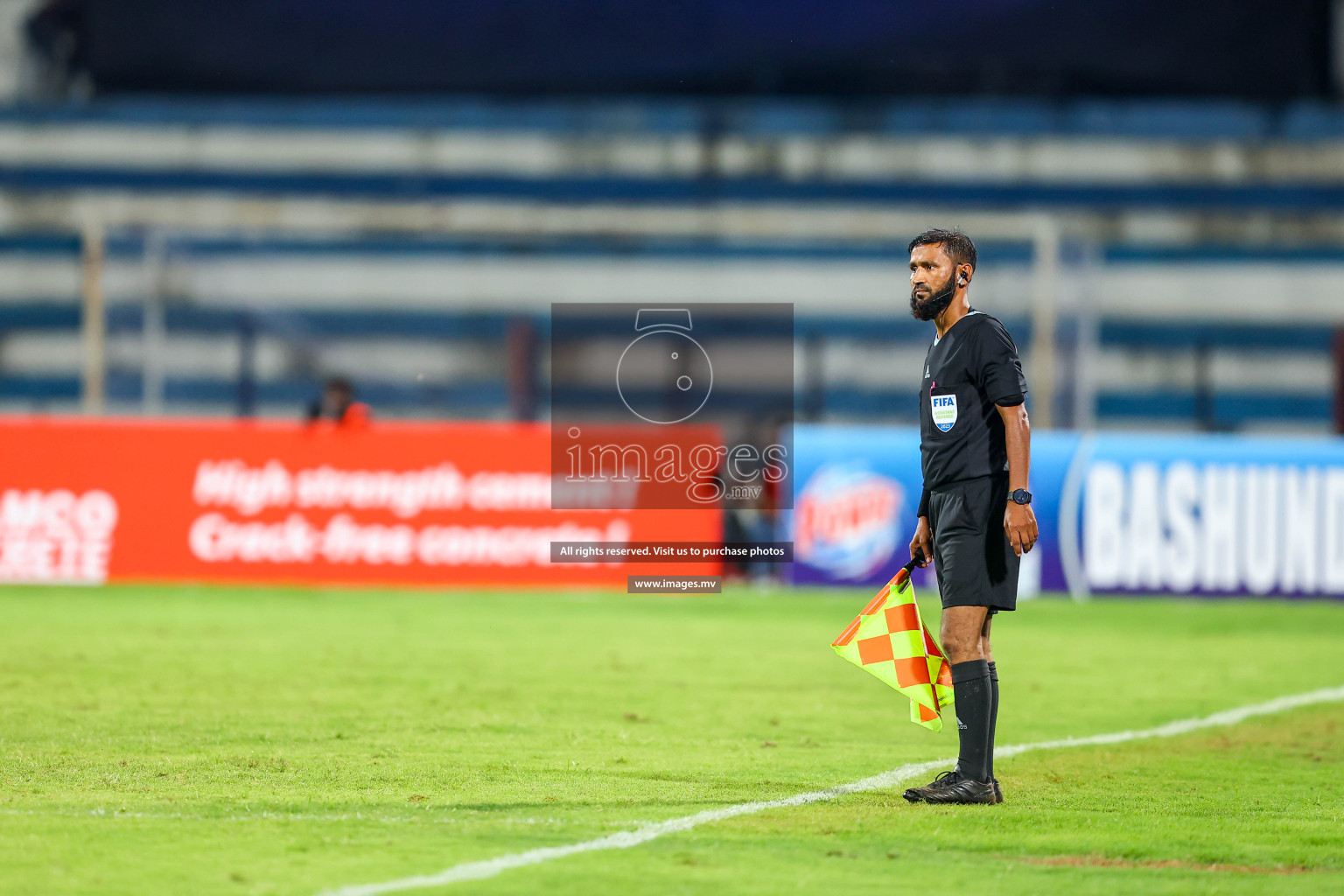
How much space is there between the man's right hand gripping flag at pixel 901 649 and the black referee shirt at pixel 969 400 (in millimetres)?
463

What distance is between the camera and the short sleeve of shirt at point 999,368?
5797 mm

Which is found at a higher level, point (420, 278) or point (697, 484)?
point (420, 278)

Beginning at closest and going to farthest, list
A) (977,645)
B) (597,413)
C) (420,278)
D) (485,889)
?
(485,889) < (977,645) < (597,413) < (420,278)

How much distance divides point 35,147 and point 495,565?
631 inches

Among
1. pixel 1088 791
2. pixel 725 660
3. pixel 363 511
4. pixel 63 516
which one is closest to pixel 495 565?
pixel 363 511

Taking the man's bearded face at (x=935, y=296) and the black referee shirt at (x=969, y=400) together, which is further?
the man's bearded face at (x=935, y=296)

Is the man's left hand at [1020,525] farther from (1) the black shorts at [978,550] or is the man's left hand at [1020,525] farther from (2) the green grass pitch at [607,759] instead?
(2) the green grass pitch at [607,759]

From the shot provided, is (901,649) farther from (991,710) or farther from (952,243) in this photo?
(952,243)

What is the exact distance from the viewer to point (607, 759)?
6.79 metres

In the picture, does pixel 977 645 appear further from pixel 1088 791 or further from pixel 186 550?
pixel 186 550

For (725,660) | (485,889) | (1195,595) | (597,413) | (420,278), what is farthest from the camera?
(420,278)

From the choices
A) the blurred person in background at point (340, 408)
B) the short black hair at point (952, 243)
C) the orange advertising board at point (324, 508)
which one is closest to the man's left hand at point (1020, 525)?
the short black hair at point (952, 243)

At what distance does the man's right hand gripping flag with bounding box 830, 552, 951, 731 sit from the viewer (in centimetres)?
611

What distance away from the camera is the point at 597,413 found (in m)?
18.9
